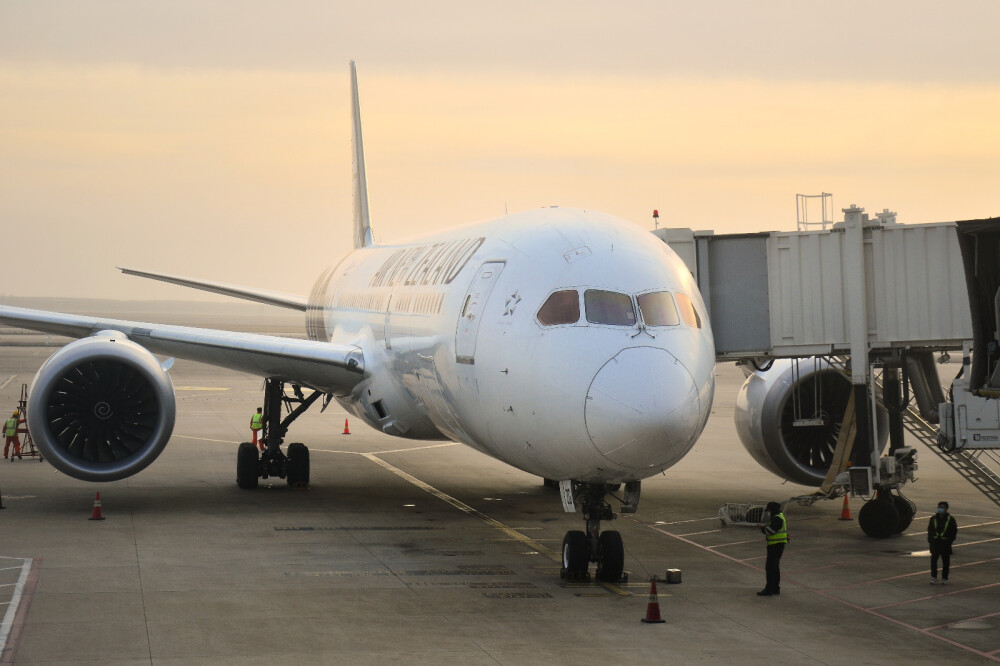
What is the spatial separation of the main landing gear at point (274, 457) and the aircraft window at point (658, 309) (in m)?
11.4

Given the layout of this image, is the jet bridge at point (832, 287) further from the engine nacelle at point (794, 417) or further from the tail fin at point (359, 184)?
the tail fin at point (359, 184)

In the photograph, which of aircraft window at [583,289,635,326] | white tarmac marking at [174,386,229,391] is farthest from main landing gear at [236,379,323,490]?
white tarmac marking at [174,386,229,391]

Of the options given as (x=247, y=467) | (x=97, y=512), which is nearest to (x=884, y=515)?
(x=247, y=467)

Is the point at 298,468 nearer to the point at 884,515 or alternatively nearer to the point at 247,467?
the point at 247,467

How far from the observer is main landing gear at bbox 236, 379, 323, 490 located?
2414cm

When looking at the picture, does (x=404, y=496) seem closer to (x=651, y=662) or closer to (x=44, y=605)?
(x=44, y=605)

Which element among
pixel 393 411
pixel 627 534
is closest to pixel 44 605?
pixel 393 411

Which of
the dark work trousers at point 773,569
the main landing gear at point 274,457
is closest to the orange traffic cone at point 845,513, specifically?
the dark work trousers at point 773,569

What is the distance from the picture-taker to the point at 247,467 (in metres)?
24.1

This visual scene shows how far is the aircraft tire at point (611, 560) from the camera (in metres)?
15.2

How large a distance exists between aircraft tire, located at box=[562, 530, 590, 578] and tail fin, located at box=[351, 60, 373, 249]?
17.7 metres

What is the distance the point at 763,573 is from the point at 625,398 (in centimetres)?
479

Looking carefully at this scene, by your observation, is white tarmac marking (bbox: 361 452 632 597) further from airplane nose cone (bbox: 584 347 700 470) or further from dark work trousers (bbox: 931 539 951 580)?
Result: dark work trousers (bbox: 931 539 951 580)

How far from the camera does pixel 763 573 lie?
16.6m
